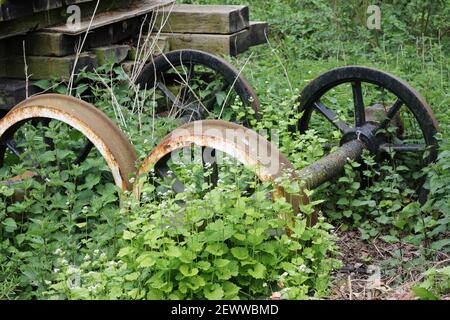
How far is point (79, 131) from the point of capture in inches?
239

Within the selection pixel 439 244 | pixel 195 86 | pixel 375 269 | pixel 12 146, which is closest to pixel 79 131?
pixel 12 146

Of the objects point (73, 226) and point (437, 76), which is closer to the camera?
point (73, 226)

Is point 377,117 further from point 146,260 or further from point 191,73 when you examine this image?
point 146,260

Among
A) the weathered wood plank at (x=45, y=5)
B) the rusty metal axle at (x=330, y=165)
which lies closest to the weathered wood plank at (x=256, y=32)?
the weathered wood plank at (x=45, y=5)

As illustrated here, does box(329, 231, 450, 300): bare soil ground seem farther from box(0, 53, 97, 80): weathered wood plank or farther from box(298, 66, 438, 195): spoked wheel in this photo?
box(0, 53, 97, 80): weathered wood plank

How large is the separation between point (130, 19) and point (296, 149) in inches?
88.3

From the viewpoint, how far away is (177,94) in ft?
25.0

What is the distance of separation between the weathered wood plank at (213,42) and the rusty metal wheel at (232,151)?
7.94ft

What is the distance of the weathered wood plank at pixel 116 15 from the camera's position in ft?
23.0

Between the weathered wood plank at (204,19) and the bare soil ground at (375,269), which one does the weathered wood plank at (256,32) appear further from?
the bare soil ground at (375,269)

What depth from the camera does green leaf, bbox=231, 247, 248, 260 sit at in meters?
4.51

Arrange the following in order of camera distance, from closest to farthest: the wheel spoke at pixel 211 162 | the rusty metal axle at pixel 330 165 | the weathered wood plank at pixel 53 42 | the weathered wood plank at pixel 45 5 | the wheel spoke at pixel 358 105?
the wheel spoke at pixel 211 162 < the rusty metal axle at pixel 330 165 < the wheel spoke at pixel 358 105 < the weathered wood plank at pixel 45 5 < the weathered wood plank at pixel 53 42
